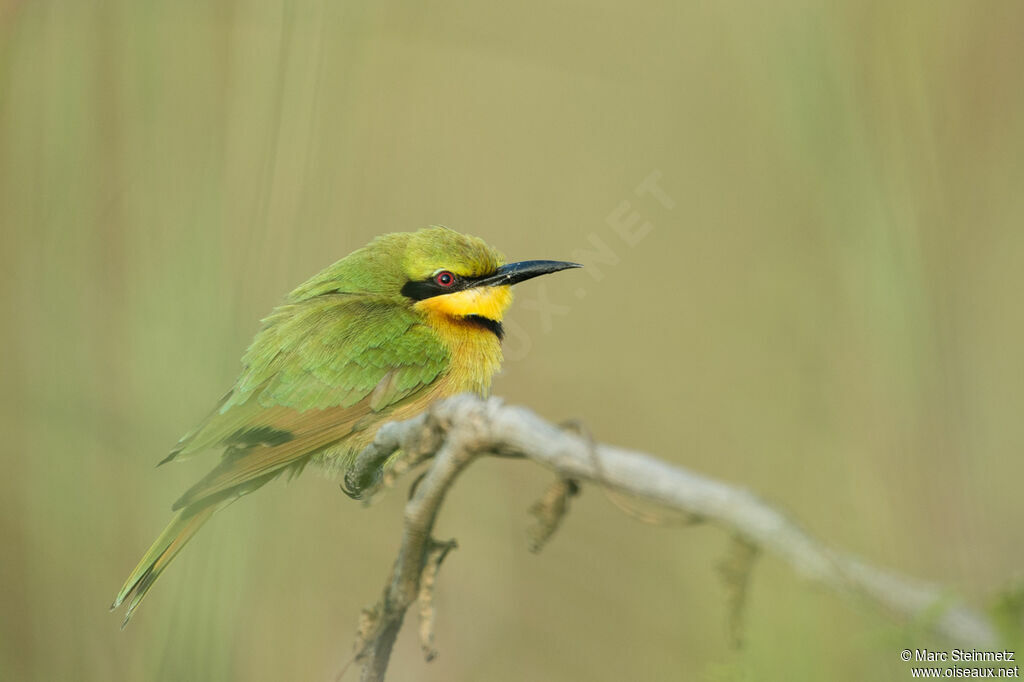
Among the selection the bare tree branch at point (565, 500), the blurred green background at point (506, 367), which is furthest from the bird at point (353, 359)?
the bare tree branch at point (565, 500)

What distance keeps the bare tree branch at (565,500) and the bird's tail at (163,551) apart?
49 cm

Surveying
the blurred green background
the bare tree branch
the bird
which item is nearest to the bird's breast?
the bird

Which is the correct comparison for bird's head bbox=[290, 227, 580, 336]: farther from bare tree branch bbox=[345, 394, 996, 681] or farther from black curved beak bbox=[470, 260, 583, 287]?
bare tree branch bbox=[345, 394, 996, 681]

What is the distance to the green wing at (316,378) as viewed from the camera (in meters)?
1.87

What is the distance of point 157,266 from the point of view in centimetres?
156

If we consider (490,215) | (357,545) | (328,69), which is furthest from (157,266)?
(490,215)

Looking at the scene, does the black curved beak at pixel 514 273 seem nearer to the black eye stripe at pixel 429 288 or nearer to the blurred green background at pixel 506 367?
the black eye stripe at pixel 429 288

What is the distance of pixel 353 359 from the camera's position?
2.14 meters

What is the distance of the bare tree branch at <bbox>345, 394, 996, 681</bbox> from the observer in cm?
51

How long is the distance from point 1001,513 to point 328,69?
177cm

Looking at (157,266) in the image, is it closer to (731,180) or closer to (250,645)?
(250,645)

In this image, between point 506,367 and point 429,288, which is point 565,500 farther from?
point 506,367

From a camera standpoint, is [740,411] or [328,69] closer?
[328,69]

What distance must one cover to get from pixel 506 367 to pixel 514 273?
73 centimetres
